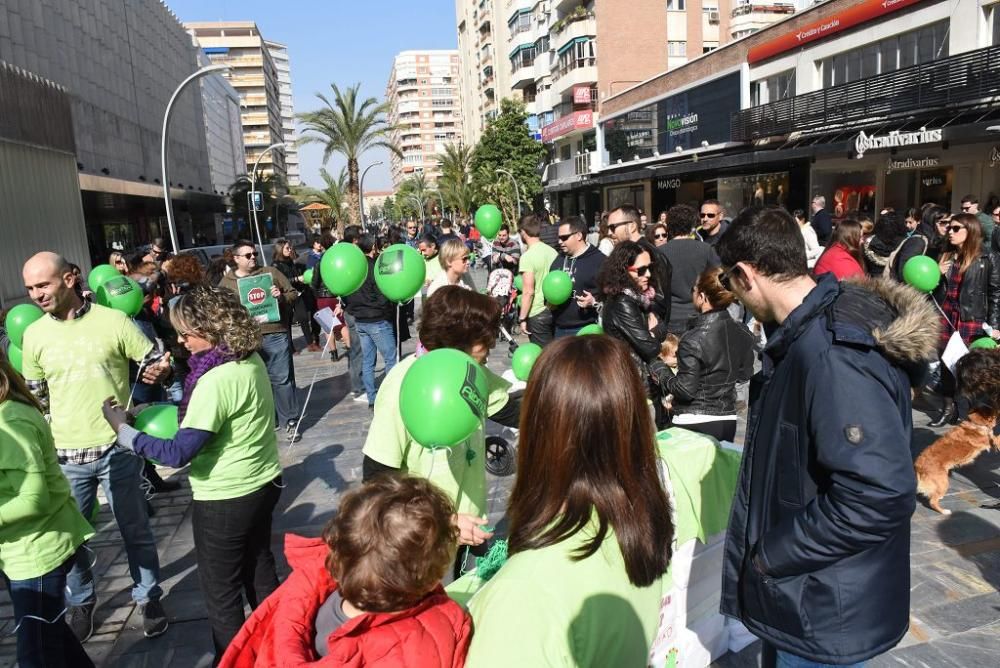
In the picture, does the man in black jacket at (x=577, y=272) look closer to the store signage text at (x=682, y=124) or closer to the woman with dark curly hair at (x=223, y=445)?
the woman with dark curly hair at (x=223, y=445)

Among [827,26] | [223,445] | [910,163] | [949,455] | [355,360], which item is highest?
[827,26]

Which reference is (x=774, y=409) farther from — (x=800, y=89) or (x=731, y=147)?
(x=731, y=147)

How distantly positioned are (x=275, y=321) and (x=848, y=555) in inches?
245

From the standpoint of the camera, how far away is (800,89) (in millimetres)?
24578

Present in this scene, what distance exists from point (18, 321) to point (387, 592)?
4991 millimetres

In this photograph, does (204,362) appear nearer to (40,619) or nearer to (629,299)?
(40,619)

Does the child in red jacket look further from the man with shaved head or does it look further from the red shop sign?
the red shop sign

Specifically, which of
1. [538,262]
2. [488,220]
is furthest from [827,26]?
[538,262]

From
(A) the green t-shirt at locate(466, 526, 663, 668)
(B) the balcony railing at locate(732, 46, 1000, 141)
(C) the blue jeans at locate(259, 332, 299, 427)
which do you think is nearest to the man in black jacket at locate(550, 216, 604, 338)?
(C) the blue jeans at locate(259, 332, 299, 427)

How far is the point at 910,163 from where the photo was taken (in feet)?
65.9

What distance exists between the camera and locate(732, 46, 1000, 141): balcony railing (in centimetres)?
1659

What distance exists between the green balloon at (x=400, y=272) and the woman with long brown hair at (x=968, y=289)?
4596mm

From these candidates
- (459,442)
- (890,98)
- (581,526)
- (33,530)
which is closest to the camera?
(581,526)

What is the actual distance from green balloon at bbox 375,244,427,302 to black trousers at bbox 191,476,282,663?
8.28 feet
